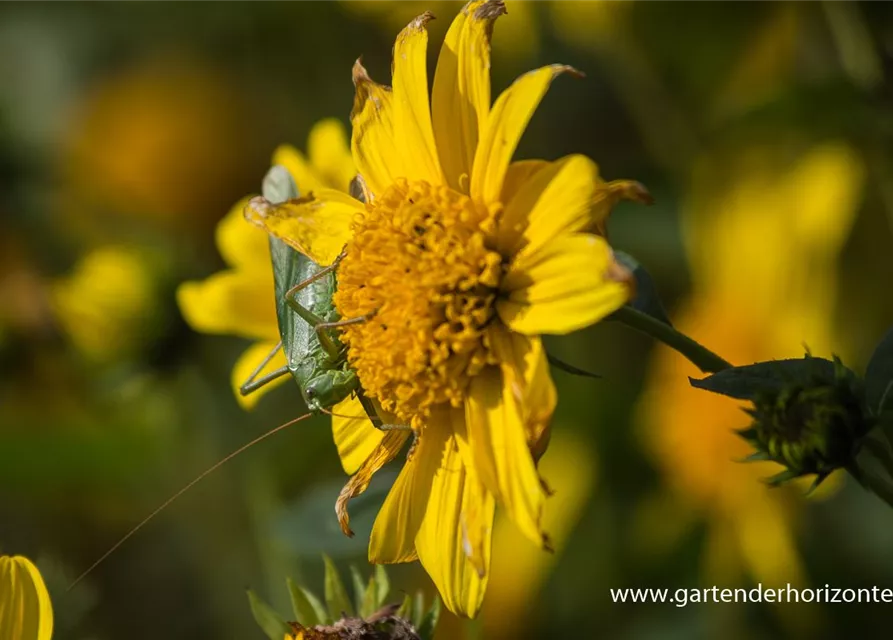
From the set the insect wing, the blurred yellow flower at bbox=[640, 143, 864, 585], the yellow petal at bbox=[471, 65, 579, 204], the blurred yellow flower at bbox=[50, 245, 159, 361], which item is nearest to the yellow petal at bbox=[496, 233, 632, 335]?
the yellow petal at bbox=[471, 65, 579, 204]

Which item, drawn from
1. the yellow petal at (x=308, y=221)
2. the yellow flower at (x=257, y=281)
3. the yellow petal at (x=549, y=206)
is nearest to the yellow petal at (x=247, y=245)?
the yellow flower at (x=257, y=281)

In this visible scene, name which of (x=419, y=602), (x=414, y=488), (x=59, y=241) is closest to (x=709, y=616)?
(x=419, y=602)

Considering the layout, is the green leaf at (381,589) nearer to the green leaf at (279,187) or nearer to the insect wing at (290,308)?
the insect wing at (290,308)

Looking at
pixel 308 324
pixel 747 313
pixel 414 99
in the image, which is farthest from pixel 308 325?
pixel 747 313

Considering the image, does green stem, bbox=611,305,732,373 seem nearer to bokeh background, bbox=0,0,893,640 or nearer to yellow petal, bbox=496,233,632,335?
yellow petal, bbox=496,233,632,335

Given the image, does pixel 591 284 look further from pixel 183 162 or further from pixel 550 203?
pixel 183 162
